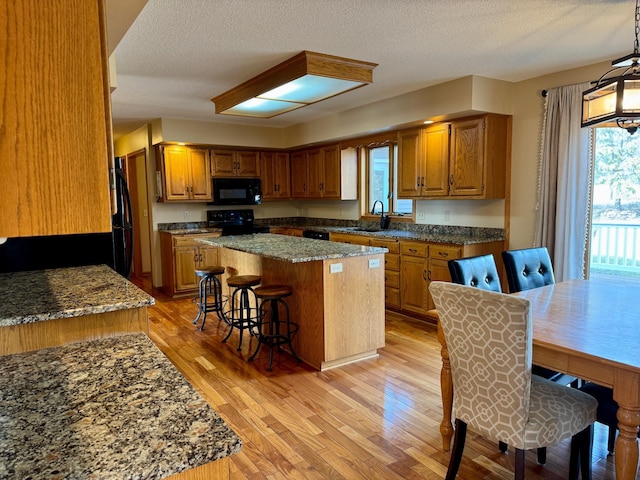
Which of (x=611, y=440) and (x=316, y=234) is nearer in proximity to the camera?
(x=611, y=440)

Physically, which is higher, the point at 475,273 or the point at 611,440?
the point at 475,273

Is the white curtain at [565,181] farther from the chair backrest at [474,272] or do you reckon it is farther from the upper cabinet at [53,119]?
the upper cabinet at [53,119]

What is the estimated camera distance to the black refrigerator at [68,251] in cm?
263

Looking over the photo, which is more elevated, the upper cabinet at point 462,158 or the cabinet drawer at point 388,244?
the upper cabinet at point 462,158

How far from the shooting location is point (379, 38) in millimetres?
2906

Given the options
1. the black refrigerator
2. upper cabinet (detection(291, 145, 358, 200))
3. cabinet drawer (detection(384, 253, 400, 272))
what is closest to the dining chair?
the black refrigerator

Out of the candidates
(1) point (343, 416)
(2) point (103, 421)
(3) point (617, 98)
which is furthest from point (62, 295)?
(3) point (617, 98)

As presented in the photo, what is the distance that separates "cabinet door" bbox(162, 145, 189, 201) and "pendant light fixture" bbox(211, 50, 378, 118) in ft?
5.96

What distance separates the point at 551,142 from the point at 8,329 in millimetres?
4144

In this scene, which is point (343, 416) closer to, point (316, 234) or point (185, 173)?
point (316, 234)

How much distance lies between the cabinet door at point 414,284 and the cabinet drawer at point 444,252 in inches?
5.1

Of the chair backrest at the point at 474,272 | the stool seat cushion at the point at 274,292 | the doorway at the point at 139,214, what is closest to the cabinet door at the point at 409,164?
the stool seat cushion at the point at 274,292

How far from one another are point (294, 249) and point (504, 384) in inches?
83.0

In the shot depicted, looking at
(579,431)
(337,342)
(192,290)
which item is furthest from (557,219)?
(192,290)
